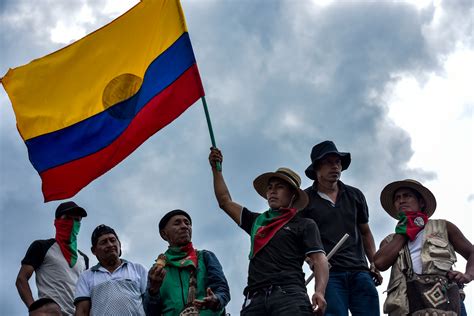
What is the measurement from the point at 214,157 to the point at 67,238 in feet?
6.76

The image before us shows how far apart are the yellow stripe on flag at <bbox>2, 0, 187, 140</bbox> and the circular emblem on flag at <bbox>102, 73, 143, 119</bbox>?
0.24 ft

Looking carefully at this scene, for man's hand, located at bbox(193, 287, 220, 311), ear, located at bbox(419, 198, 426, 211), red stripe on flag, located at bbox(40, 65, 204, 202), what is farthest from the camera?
red stripe on flag, located at bbox(40, 65, 204, 202)

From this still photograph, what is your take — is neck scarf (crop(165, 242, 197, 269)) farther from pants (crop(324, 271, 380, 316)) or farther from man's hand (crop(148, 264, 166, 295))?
pants (crop(324, 271, 380, 316))

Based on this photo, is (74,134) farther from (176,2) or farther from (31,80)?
(176,2)

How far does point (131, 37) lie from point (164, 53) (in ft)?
1.62

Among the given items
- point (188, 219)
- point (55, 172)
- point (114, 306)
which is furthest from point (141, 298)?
point (55, 172)

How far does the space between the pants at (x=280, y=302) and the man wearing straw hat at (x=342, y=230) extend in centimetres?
97

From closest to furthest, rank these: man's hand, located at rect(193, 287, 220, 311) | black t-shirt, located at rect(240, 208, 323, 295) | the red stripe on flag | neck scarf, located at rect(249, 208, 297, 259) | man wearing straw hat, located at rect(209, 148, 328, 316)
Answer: man wearing straw hat, located at rect(209, 148, 328, 316) → black t-shirt, located at rect(240, 208, 323, 295) → neck scarf, located at rect(249, 208, 297, 259) → man's hand, located at rect(193, 287, 220, 311) → the red stripe on flag

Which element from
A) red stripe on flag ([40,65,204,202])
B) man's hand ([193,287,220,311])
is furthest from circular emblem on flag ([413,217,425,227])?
red stripe on flag ([40,65,204,202])

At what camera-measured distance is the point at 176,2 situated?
10828 mm

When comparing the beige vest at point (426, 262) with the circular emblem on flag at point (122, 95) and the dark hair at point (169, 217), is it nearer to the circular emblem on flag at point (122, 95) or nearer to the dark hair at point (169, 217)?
the dark hair at point (169, 217)

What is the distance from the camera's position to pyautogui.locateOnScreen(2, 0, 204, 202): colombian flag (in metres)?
10.4

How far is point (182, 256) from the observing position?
872cm

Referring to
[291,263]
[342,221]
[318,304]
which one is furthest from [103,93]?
[318,304]
